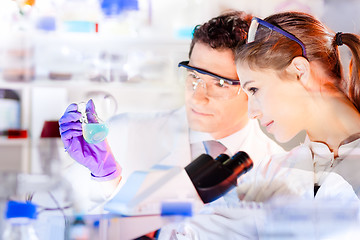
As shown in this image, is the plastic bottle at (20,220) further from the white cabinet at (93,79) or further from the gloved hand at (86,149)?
the gloved hand at (86,149)

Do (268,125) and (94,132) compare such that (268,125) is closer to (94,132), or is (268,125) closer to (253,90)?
(253,90)

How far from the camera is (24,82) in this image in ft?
5.81

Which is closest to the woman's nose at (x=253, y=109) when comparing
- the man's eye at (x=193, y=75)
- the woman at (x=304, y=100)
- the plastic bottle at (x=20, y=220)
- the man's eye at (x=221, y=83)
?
the woman at (x=304, y=100)

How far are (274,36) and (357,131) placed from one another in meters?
0.51

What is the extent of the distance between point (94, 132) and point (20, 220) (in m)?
0.45

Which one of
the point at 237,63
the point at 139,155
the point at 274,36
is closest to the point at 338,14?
the point at 274,36

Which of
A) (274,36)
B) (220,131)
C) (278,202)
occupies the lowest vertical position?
(278,202)

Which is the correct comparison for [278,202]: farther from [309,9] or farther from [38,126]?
[38,126]

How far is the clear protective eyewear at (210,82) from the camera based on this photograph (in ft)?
5.88

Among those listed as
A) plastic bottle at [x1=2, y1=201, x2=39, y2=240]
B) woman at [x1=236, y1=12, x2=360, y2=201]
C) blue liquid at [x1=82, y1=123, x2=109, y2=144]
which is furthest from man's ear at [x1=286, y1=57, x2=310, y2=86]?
plastic bottle at [x1=2, y1=201, x2=39, y2=240]

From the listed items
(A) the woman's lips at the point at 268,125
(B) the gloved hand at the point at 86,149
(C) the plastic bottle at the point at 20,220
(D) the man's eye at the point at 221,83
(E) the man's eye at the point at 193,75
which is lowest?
(C) the plastic bottle at the point at 20,220

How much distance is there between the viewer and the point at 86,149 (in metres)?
1.75

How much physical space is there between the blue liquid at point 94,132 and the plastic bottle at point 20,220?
1.15 feet

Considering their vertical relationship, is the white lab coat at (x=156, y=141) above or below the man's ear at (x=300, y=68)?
below
